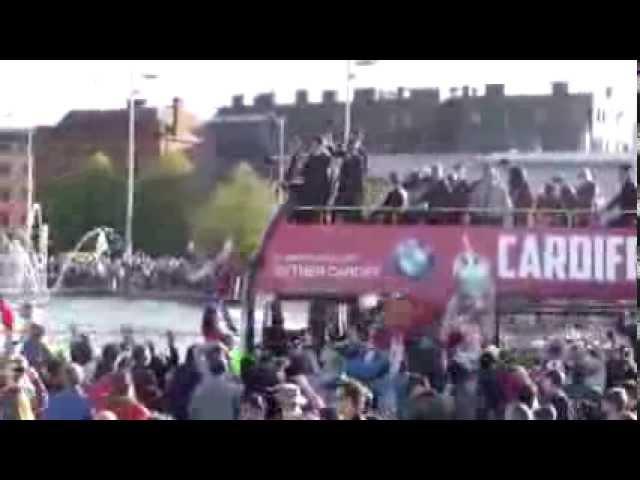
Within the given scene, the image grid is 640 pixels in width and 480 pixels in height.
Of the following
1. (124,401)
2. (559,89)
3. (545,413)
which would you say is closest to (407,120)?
(559,89)

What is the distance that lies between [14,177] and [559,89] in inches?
135

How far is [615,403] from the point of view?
50.2 feet

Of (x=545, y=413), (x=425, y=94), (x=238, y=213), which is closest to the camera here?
(x=545, y=413)

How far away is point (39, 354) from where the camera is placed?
15.6 m

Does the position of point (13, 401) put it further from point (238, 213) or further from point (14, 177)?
point (238, 213)

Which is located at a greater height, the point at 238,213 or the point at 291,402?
the point at 238,213

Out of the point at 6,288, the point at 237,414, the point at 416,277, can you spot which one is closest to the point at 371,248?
the point at 416,277

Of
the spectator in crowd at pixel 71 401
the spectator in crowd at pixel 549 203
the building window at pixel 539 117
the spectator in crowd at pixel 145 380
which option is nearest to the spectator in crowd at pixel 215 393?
the spectator in crowd at pixel 145 380

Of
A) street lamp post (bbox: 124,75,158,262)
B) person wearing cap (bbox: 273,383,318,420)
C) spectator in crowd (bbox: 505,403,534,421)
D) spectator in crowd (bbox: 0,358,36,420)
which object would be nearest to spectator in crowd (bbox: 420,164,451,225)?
spectator in crowd (bbox: 505,403,534,421)

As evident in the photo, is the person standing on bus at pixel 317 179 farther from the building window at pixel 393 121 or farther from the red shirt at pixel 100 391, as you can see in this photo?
the red shirt at pixel 100 391

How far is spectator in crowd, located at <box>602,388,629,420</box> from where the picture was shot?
15.3 m

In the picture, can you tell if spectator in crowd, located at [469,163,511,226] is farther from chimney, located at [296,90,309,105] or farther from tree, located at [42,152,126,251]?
tree, located at [42,152,126,251]
